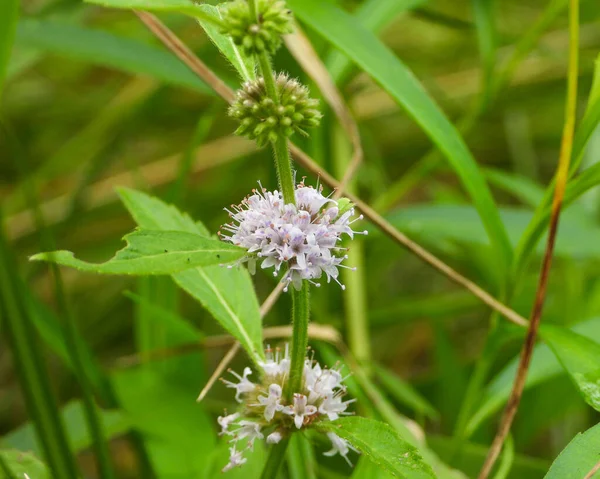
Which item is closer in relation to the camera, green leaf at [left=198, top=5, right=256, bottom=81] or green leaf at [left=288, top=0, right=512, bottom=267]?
green leaf at [left=198, top=5, right=256, bottom=81]

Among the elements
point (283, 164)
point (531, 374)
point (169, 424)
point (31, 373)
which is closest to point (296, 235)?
point (283, 164)

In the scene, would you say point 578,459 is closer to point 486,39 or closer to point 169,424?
point 169,424

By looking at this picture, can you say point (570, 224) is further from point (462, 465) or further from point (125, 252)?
point (125, 252)

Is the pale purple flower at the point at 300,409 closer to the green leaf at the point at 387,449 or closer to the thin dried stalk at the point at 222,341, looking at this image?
the green leaf at the point at 387,449

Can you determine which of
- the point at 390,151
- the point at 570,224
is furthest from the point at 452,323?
the point at 570,224

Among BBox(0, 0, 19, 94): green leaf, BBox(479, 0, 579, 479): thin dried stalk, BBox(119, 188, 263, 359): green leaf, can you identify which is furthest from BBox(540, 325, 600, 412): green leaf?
BBox(0, 0, 19, 94): green leaf

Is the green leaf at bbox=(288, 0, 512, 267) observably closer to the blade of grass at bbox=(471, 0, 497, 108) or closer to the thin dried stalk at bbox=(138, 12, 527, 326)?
the thin dried stalk at bbox=(138, 12, 527, 326)

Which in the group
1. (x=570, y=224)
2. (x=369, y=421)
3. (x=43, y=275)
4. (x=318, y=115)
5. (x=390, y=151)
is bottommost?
(x=369, y=421)
